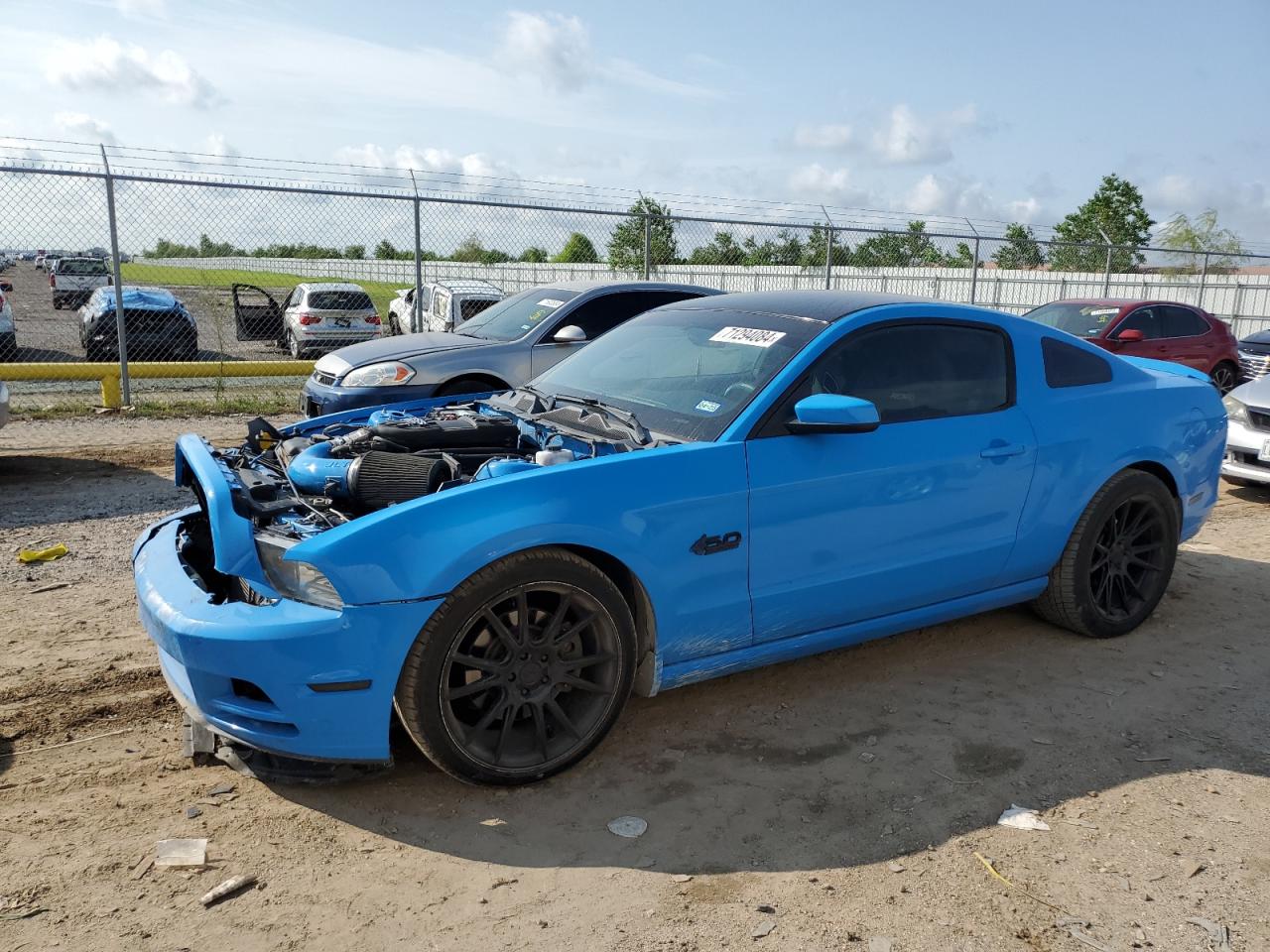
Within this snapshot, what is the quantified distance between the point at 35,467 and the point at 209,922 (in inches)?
260

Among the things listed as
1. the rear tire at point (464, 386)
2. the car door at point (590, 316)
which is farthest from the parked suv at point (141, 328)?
the car door at point (590, 316)

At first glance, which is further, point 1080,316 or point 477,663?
point 1080,316

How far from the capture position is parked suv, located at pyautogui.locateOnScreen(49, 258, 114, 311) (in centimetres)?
1900

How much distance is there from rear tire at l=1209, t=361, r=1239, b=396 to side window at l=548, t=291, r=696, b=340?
30.4 ft

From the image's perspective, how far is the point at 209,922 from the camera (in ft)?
8.37

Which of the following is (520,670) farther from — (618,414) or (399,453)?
(618,414)

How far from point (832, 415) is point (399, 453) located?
5.32 ft

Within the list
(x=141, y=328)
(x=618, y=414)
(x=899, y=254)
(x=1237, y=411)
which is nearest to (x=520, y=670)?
(x=618, y=414)

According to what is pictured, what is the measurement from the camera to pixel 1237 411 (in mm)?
8094

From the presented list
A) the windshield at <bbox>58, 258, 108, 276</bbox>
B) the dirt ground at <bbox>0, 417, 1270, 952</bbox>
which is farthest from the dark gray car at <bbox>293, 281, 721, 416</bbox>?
the windshield at <bbox>58, 258, 108, 276</bbox>

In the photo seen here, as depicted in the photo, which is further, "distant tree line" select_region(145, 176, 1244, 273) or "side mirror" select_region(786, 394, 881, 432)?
"distant tree line" select_region(145, 176, 1244, 273)

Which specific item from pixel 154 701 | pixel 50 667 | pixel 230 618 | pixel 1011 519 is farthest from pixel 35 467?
pixel 1011 519

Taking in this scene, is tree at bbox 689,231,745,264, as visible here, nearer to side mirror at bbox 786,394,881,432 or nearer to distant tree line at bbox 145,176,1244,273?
distant tree line at bbox 145,176,1244,273

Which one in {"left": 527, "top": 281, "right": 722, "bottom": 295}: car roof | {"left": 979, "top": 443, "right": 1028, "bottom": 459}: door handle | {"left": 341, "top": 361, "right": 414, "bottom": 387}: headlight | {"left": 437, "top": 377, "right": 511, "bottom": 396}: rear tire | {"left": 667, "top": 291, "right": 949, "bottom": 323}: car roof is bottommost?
{"left": 437, "top": 377, "right": 511, "bottom": 396}: rear tire
